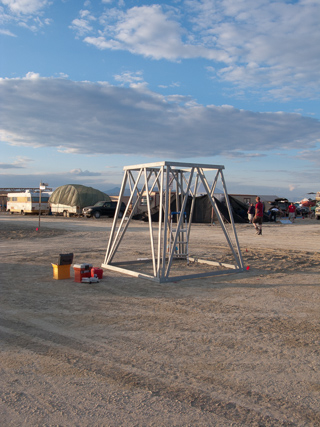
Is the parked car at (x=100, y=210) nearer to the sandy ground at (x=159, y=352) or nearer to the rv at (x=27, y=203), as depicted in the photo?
the rv at (x=27, y=203)

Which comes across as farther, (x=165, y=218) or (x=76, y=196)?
(x=76, y=196)

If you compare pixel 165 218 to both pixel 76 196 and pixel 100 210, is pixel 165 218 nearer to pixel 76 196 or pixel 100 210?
pixel 100 210

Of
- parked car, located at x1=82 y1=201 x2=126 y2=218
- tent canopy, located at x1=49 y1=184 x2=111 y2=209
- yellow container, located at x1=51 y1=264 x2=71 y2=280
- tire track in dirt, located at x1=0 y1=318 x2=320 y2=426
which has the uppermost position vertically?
tent canopy, located at x1=49 y1=184 x2=111 y2=209

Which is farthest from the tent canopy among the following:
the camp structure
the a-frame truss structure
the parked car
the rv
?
the a-frame truss structure

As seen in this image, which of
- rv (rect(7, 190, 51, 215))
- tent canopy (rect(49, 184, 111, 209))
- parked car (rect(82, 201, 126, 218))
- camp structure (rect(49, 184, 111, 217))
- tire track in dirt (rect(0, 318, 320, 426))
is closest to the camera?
tire track in dirt (rect(0, 318, 320, 426))

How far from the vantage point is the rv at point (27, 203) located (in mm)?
38750

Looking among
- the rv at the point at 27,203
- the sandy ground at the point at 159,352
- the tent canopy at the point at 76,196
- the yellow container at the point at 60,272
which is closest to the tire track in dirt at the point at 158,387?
the sandy ground at the point at 159,352

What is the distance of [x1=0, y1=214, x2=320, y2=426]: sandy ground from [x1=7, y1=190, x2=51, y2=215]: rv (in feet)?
101

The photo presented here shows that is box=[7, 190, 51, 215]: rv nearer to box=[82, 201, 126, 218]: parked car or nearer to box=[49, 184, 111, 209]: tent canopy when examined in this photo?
box=[49, 184, 111, 209]: tent canopy

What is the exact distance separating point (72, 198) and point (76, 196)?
452 millimetres

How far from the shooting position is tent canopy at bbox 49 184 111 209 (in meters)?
38.3

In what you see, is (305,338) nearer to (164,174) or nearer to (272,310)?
(272,310)

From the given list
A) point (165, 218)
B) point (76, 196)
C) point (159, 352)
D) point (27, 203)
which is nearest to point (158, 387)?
point (159, 352)

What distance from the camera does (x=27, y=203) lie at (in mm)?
39062
